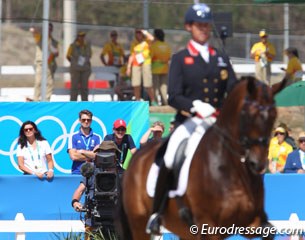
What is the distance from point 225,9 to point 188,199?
1328 cm

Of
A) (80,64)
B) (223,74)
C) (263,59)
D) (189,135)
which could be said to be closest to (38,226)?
(189,135)

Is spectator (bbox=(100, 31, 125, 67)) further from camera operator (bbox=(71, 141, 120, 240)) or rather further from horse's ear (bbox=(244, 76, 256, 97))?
horse's ear (bbox=(244, 76, 256, 97))

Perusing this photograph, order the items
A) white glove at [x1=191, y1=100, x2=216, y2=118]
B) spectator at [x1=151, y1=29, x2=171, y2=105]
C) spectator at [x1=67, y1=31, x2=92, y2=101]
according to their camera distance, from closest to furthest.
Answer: white glove at [x1=191, y1=100, x2=216, y2=118] < spectator at [x1=151, y1=29, x2=171, y2=105] < spectator at [x1=67, y1=31, x2=92, y2=101]

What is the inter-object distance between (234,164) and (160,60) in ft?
45.3

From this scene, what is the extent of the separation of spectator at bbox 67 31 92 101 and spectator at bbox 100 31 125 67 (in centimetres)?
88

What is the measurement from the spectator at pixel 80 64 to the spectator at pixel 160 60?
1.63 m

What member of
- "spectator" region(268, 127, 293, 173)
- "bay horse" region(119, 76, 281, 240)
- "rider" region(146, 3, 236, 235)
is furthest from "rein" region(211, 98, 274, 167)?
"spectator" region(268, 127, 293, 173)

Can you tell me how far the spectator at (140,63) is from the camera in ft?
75.6

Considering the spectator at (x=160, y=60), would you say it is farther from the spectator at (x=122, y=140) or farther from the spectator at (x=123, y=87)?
the spectator at (x=122, y=140)

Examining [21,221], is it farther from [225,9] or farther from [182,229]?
[225,9]

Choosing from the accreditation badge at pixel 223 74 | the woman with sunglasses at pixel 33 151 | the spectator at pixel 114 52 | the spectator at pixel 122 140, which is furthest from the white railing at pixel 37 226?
the spectator at pixel 114 52

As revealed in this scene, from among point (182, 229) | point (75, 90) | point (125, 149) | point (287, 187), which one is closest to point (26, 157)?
point (125, 149)

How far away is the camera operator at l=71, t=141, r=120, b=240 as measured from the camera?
1362 centimetres

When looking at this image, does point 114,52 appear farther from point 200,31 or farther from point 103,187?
point 200,31
